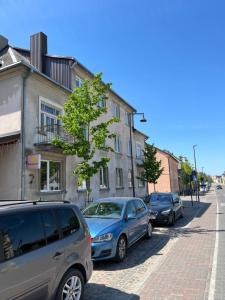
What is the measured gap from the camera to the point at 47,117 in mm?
14867

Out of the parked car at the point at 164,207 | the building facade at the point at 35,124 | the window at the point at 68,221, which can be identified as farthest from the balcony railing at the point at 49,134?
the window at the point at 68,221

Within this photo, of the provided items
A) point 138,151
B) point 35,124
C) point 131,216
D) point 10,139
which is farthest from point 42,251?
point 138,151

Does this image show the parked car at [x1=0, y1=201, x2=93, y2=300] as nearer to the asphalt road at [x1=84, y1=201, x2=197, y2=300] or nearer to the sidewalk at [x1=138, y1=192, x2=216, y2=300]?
the asphalt road at [x1=84, y1=201, x2=197, y2=300]

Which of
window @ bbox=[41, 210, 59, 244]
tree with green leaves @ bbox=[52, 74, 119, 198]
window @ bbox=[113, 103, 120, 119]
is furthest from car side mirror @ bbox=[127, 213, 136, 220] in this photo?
window @ bbox=[113, 103, 120, 119]

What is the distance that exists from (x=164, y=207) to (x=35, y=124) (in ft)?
23.9

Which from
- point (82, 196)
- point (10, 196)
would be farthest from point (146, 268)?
point (82, 196)

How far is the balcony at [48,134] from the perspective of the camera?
44.6 ft

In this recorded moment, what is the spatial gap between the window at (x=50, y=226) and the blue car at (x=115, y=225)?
2.82 meters

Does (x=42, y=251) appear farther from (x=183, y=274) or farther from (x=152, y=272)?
(x=183, y=274)

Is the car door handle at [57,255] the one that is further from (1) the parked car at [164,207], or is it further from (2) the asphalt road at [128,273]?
(1) the parked car at [164,207]

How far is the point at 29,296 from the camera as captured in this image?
3445 millimetres

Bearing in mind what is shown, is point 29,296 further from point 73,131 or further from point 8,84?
point 8,84

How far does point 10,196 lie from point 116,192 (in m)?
11.0

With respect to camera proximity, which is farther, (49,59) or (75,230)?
(49,59)
